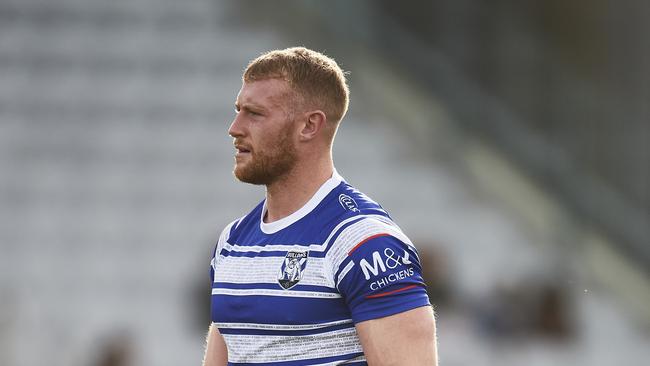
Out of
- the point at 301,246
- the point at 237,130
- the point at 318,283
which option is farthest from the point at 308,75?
the point at 318,283

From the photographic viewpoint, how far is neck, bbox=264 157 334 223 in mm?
3303

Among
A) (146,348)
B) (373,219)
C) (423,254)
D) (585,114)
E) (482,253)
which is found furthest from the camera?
(585,114)

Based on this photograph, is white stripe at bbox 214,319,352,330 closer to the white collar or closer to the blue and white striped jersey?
the blue and white striped jersey

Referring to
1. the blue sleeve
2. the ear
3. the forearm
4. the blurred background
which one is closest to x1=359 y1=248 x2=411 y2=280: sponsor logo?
the blue sleeve

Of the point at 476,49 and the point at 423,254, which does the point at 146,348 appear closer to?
the point at 423,254

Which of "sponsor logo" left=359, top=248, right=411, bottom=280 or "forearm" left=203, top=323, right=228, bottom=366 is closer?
"sponsor logo" left=359, top=248, right=411, bottom=280

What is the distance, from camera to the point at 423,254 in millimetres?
8750

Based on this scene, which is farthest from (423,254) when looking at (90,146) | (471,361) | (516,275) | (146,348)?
(90,146)

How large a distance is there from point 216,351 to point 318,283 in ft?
1.98

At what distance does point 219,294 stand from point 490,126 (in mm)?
8051

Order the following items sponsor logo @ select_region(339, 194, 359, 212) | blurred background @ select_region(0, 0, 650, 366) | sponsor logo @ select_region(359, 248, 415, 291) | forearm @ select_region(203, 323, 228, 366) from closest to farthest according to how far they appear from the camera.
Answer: sponsor logo @ select_region(359, 248, 415, 291) → sponsor logo @ select_region(339, 194, 359, 212) → forearm @ select_region(203, 323, 228, 366) → blurred background @ select_region(0, 0, 650, 366)

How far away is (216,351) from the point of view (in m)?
3.56

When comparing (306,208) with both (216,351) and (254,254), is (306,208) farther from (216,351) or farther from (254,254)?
(216,351)

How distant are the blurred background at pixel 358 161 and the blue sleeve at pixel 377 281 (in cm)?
604
